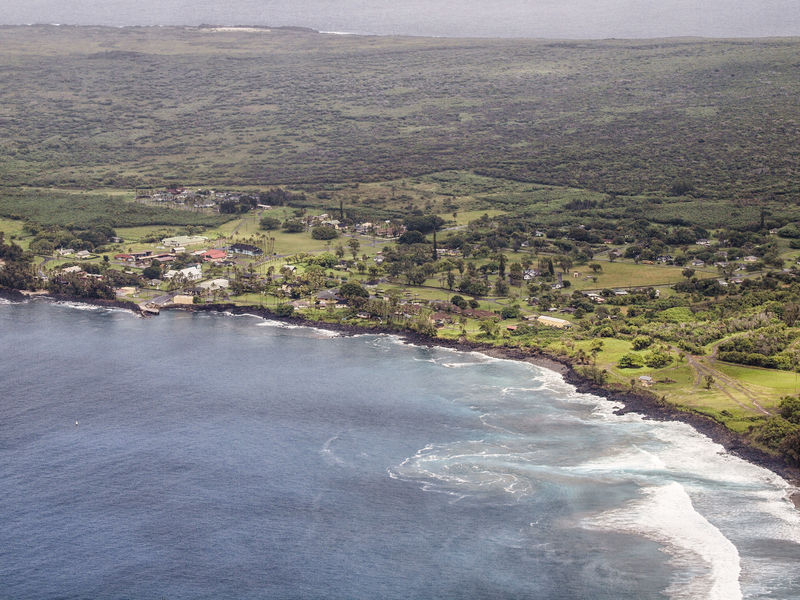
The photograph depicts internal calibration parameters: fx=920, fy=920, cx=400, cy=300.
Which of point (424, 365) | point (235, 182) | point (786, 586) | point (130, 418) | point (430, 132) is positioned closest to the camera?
point (786, 586)

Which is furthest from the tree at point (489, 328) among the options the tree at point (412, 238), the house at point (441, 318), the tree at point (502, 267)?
the tree at point (412, 238)

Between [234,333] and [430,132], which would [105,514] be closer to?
[234,333]

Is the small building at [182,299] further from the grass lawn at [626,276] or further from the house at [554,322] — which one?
the grass lawn at [626,276]

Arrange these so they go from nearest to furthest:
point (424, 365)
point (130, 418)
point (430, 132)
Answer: point (130, 418)
point (424, 365)
point (430, 132)

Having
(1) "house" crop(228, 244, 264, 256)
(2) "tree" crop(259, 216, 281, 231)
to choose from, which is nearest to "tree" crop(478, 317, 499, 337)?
(1) "house" crop(228, 244, 264, 256)

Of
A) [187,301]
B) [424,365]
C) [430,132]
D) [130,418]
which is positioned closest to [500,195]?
[430,132]

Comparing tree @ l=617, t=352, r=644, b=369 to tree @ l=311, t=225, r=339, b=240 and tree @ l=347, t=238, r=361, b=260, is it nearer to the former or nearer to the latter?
tree @ l=347, t=238, r=361, b=260

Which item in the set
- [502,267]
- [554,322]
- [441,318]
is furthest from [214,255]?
[554,322]
